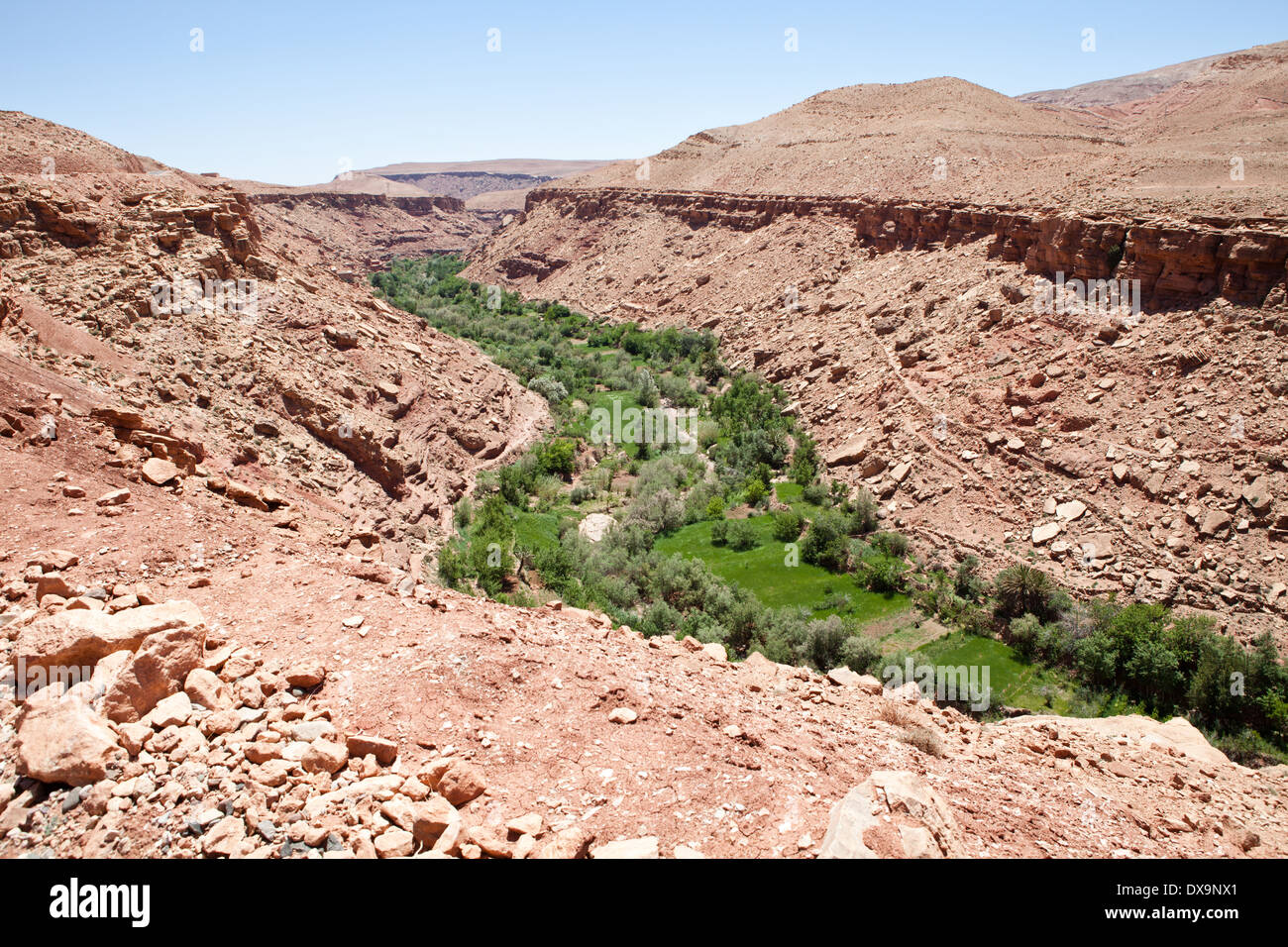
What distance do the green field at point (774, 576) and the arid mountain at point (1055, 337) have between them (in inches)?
118

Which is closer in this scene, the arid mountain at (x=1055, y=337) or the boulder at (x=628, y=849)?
the boulder at (x=628, y=849)

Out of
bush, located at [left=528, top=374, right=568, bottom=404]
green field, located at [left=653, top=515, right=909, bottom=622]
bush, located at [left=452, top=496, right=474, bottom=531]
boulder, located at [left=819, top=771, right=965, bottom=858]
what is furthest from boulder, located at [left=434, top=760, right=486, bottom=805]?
bush, located at [left=528, top=374, right=568, bottom=404]

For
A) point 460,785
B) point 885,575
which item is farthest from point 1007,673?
point 460,785

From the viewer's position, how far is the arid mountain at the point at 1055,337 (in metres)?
18.4

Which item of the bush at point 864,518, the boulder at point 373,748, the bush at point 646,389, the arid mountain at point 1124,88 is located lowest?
the bush at point 864,518

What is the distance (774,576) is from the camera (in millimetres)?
22703

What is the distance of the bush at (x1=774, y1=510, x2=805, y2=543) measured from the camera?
78.9 ft

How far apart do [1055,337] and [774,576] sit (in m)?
12.2

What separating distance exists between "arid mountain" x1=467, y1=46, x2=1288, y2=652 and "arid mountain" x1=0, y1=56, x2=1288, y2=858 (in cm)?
12

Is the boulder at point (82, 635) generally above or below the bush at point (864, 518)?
above


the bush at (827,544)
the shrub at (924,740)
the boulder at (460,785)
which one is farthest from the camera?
the bush at (827,544)

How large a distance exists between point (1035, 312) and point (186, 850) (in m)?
27.4

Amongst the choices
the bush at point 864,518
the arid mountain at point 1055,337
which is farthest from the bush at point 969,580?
the bush at point 864,518

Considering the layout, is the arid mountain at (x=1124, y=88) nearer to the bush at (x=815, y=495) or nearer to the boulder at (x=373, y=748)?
the bush at (x=815, y=495)
